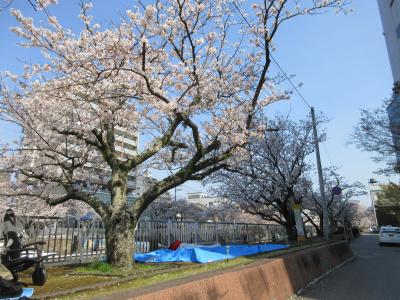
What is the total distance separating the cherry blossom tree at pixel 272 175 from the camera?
21000 millimetres

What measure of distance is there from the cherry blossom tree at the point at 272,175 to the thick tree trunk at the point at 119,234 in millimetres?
12165

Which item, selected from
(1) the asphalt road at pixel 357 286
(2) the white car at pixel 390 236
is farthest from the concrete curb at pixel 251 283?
(2) the white car at pixel 390 236

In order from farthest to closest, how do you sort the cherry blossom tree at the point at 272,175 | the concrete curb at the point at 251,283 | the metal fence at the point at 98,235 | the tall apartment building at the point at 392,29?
the tall apartment building at the point at 392,29
the cherry blossom tree at the point at 272,175
the metal fence at the point at 98,235
the concrete curb at the point at 251,283

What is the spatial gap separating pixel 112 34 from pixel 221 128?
4.02 m

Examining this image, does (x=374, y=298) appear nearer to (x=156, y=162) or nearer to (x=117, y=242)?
(x=117, y=242)

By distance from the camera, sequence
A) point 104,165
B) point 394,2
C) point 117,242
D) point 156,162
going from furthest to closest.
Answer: point 394,2, point 156,162, point 104,165, point 117,242

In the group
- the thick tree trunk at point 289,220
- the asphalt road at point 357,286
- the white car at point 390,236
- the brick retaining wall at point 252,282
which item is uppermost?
the thick tree trunk at point 289,220

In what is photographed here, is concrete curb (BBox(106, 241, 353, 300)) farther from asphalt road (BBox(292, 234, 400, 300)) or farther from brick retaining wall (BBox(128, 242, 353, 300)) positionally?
asphalt road (BBox(292, 234, 400, 300))

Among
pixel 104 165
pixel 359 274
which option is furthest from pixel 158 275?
pixel 104 165

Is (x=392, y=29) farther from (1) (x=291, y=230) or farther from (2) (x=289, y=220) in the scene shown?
(1) (x=291, y=230)

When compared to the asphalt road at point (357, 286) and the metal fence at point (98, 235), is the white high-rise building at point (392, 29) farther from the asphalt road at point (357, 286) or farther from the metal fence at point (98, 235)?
the asphalt road at point (357, 286)

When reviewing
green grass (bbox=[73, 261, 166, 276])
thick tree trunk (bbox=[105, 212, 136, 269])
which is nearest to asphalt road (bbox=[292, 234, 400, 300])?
green grass (bbox=[73, 261, 166, 276])

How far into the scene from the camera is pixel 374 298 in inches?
297

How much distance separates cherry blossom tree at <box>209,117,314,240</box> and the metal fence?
449 cm
